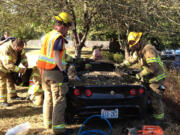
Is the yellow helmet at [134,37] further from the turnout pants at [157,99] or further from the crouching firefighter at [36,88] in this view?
the crouching firefighter at [36,88]

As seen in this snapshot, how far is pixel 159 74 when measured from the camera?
3.87 m

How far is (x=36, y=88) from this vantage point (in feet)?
15.8

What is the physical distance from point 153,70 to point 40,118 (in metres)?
2.59

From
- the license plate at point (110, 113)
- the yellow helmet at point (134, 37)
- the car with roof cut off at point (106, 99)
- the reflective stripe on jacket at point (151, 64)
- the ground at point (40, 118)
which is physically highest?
the yellow helmet at point (134, 37)

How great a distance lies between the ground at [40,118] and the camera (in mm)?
3633

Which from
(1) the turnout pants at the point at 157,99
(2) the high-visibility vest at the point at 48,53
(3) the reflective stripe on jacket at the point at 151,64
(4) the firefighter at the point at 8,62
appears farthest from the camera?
(4) the firefighter at the point at 8,62

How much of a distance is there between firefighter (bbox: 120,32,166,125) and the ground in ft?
1.38

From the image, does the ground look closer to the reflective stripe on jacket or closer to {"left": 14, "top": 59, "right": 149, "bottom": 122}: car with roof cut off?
{"left": 14, "top": 59, "right": 149, "bottom": 122}: car with roof cut off

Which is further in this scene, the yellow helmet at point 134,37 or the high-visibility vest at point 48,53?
the yellow helmet at point 134,37

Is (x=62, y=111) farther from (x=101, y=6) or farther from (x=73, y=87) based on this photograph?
(x=101, y=6)

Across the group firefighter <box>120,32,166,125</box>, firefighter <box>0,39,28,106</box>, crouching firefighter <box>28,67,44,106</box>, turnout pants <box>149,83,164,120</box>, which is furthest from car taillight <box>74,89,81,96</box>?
firefighter <box>0,39,28,106</box>

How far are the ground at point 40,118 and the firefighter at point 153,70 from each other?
421 mm

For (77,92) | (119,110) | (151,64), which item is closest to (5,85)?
(77,92)

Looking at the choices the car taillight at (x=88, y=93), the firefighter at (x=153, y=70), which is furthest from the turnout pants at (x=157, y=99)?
the car taillight at (x=88, y=93)
